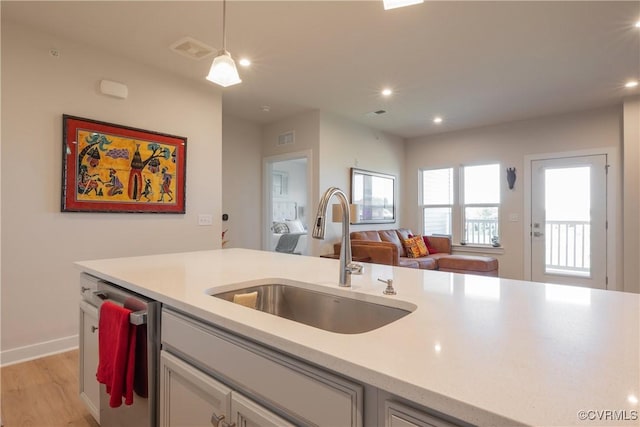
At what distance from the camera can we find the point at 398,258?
440 cm

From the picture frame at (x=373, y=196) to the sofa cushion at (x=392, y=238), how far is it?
12.9 inches

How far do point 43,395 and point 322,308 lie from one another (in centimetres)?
212

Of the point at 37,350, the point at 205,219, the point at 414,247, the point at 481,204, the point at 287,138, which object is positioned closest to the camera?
the point at 37,350

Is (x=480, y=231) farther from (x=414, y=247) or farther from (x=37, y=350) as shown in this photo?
(x=37, y=350)

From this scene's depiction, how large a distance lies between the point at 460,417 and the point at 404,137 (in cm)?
642

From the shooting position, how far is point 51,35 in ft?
9.05

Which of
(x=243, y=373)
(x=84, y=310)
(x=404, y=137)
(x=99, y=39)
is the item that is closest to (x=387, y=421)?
(x=243, y=373)

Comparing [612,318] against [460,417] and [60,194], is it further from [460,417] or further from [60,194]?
[60,194]

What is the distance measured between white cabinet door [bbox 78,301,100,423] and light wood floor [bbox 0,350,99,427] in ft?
0.99

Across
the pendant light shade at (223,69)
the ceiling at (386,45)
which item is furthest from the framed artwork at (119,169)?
the pendant light shade at (223,69)

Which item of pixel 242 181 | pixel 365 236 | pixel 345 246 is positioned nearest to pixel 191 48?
pixel 242 181

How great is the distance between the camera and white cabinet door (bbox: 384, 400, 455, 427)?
22.5 inches

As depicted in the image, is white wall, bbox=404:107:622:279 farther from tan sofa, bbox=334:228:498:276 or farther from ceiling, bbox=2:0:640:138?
tan sofa, bbox=334:228:498:276

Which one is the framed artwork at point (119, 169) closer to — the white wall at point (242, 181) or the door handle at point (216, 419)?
the white wall at point (242, 181)
